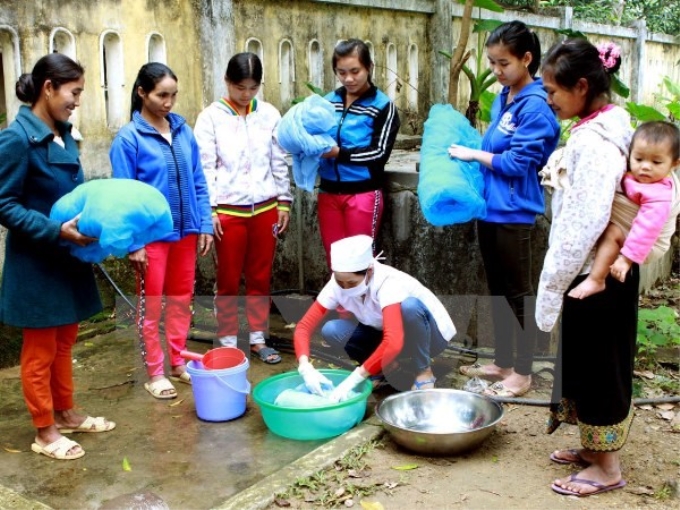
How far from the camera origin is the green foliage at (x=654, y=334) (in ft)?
16.7

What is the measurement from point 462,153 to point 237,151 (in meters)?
1.45

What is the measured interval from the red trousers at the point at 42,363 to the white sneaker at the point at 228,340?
4.61 feet

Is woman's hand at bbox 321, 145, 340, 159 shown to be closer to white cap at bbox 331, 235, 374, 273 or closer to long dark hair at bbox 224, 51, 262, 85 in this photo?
long dark hair at bbox 224, 51, 262, 85

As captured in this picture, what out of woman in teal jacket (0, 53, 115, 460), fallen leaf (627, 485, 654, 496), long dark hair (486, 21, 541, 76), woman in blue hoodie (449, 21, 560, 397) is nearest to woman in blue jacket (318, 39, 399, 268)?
woman in blue hoodie (449, 21, 560, 397)

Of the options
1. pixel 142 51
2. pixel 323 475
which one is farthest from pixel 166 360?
pixel 142 51

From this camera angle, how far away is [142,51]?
591 centimetres

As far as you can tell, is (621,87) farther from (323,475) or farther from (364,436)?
(323,475)

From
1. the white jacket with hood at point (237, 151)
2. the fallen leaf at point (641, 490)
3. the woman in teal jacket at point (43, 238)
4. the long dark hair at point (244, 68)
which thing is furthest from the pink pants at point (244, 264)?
the fallen leaf at point (641, 490)

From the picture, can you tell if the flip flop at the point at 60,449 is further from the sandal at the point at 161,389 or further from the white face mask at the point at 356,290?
the white face mask at the point at 356,290

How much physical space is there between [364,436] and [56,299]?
5.43 ft

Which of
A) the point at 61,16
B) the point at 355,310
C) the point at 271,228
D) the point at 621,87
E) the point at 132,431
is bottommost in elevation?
the point at 132,431

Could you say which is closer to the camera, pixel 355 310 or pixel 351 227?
pixel 355 310

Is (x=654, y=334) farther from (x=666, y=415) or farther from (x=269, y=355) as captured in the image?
(x=269, y=355)

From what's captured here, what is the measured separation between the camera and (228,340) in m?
5.21
